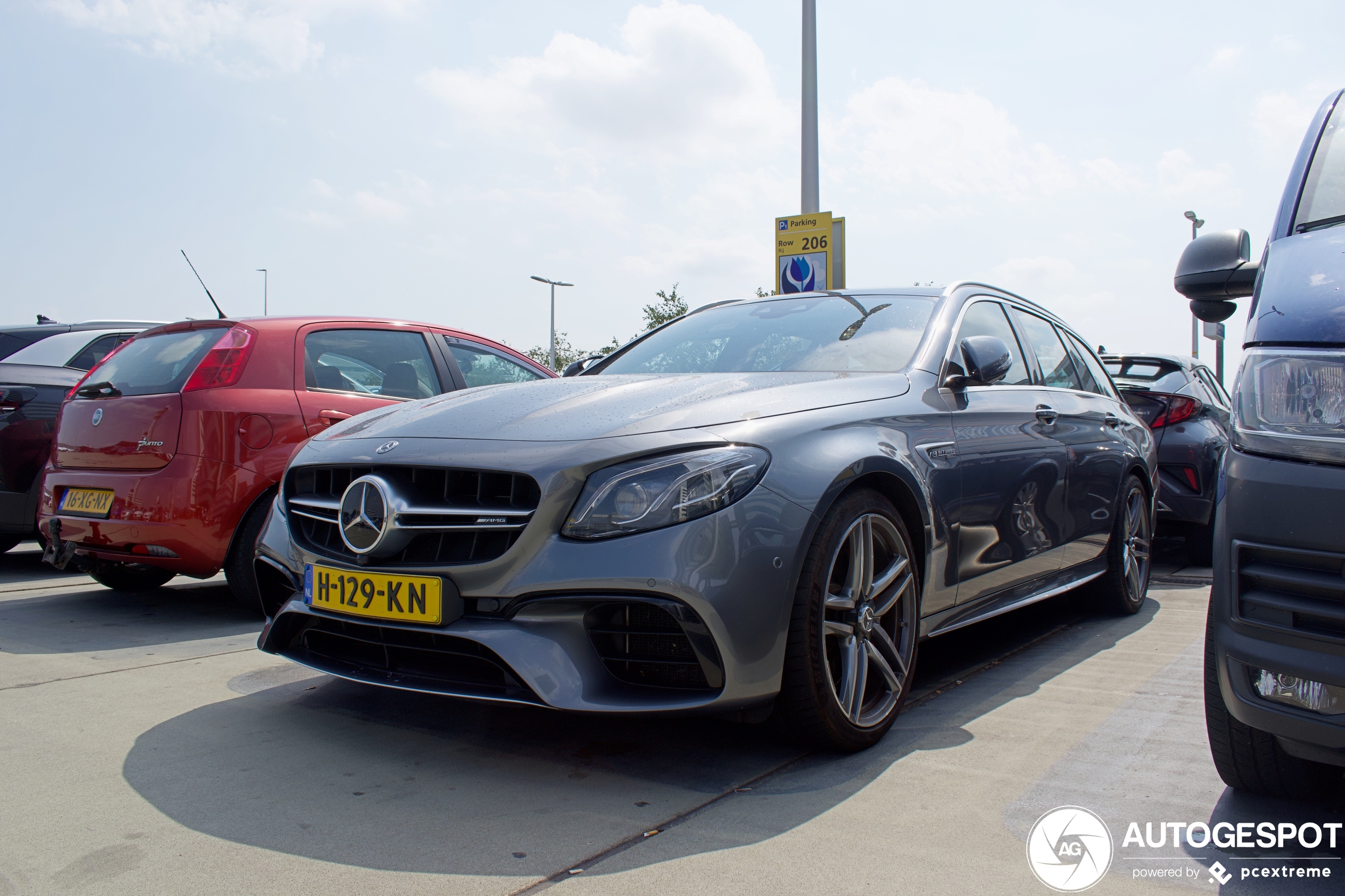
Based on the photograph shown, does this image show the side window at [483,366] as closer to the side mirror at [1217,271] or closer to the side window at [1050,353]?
the side window at [1050,353]

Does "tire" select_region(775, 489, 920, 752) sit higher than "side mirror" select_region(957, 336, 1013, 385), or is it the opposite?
"side mirror" select_region(957, 336, 1013, 385)

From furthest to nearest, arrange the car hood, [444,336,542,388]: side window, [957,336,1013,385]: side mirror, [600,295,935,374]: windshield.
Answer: [444,336,542,388]: side window → [600,295,935,374]: windshield → [957,336,1013,385]: side mirror → the car hood

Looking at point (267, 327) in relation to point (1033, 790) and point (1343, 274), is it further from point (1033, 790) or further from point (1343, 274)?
point (1343, 274)

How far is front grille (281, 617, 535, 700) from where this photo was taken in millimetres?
2582

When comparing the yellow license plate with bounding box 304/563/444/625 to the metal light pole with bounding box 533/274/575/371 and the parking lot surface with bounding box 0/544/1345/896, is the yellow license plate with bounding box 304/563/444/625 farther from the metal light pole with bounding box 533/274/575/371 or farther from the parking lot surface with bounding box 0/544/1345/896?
the metal light pole with bounding box 533/274/575/371

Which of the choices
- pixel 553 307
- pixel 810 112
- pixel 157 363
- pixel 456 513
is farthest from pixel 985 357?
pixel 553 307

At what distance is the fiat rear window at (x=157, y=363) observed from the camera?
474 centimetres

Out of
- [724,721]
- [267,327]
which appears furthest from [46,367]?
[724,721]

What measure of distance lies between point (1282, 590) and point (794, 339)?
83.1 inches

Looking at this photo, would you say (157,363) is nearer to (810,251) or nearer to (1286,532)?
(1286,532)

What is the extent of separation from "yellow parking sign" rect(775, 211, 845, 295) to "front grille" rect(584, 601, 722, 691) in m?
7.66

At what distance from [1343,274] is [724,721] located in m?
1.99

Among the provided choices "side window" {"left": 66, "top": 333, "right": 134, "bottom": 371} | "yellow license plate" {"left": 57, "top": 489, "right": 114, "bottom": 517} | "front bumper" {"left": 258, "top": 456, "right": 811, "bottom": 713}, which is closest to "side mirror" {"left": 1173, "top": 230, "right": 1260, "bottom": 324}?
"front bumper" {"left": 258, "top": 456, "right": 811, "bottom": 713}

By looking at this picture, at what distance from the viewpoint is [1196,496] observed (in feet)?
21.5
